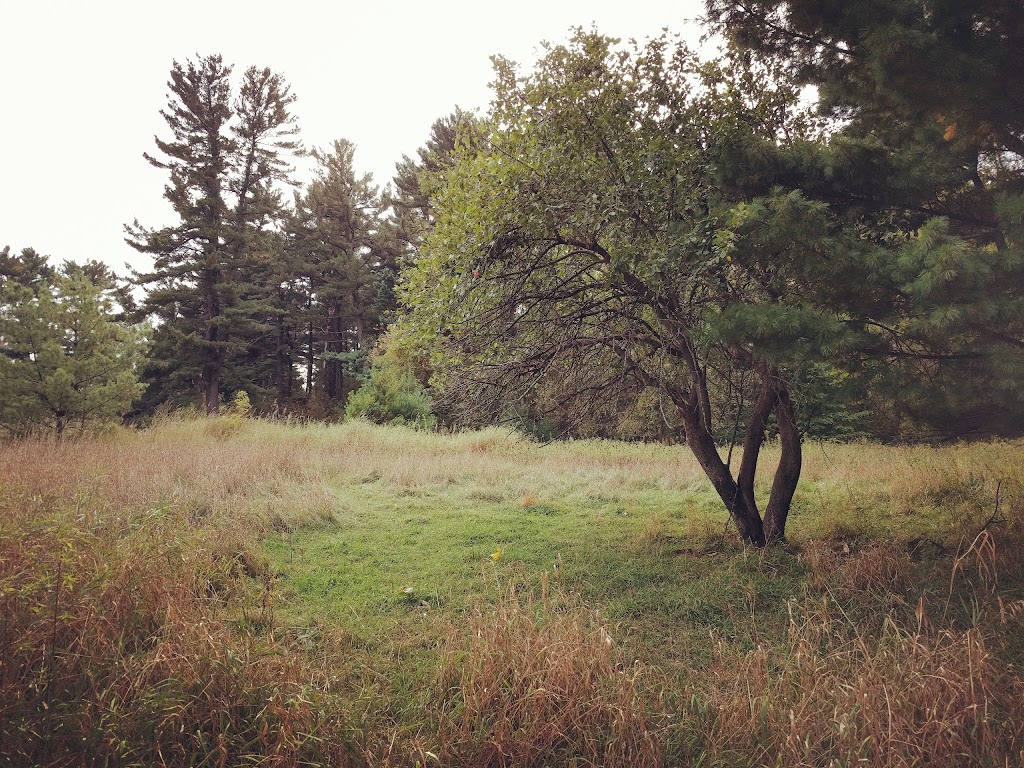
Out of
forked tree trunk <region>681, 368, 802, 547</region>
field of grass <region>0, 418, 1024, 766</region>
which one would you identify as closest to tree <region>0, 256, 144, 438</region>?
field of grass <region>0, 418, 1024, 766</region>

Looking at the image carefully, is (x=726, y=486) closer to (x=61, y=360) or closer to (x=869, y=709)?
(x=869, y=709)

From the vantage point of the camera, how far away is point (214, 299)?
23828 mm

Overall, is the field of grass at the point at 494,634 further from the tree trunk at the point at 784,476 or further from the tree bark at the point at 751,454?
the tree bark at the point at 751,454

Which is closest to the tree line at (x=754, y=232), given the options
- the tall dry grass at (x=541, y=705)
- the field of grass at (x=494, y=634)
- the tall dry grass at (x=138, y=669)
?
the field of grass at (x=494, y=634)

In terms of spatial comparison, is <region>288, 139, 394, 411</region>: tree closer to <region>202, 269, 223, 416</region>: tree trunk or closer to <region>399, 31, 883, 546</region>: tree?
<region>202, 269, 223, 416</region>: tree trunk

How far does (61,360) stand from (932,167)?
15398 millimetres

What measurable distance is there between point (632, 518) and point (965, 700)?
5408 millimetres

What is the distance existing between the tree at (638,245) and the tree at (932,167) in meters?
0.40

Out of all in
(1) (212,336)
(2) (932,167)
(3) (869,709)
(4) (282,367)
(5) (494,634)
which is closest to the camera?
(3) (869,709)

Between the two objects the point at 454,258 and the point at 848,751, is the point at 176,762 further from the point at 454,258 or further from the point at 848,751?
the point at 454,258

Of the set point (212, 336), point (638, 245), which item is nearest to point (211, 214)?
point (212, 336)

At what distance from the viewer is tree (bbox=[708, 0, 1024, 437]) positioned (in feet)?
10.6

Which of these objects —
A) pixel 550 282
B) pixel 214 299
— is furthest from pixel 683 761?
pixel 214 299

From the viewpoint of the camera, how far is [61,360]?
11414 millimetres
